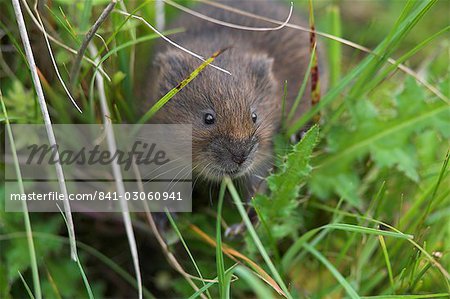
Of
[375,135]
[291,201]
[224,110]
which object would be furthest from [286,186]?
[375,135]

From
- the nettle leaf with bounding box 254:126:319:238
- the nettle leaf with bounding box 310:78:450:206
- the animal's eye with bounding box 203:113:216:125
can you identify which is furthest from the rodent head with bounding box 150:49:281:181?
the nettle leaf with bounding box 310:78:450:206

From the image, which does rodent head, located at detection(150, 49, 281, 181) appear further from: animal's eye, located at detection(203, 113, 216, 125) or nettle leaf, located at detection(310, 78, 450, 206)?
nettle leaf, located at detection(310, 78, 450, 206)

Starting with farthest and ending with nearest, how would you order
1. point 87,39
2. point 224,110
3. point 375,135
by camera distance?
point 375,135 < point 224,110 < point 87,39

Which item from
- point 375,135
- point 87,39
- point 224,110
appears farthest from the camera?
point 375,135

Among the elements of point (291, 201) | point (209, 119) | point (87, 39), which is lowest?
point (291, 201)

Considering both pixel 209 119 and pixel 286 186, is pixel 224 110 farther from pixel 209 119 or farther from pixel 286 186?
pixel 286 186

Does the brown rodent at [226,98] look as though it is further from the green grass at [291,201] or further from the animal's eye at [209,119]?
the green grass at [291,201]

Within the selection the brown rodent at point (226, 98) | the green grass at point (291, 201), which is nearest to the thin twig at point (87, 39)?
the green grass at point (291, 201)
